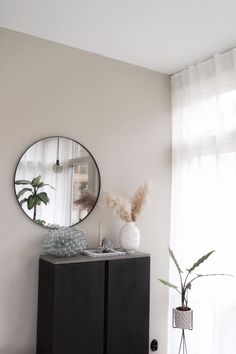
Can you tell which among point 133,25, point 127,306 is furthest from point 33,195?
point 133,25

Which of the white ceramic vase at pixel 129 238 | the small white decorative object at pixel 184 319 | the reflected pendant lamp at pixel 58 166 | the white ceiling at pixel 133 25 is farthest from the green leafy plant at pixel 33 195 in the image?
the small white decorative object at pixel 184 319

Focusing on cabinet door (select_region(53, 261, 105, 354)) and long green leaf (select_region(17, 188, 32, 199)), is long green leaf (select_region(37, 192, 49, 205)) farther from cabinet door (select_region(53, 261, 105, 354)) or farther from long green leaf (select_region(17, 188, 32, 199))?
cabinet door (select_region(53, 261, 105, 354))

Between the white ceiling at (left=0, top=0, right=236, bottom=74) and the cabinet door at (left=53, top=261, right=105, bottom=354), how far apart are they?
65.6 inches

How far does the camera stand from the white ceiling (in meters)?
2.22

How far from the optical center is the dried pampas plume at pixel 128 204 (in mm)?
2752

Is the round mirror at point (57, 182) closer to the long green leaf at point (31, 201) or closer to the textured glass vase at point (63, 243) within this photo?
the long green leaf at point (31, 201)

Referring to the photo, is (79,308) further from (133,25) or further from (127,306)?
(133,25)

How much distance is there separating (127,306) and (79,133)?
1.38 metres

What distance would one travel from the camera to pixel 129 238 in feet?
9.09

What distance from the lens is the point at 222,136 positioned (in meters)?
2.83

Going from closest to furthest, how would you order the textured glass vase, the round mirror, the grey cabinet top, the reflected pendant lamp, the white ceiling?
the white ceiling < the grey cabinet top < the textured glass vase < the round mirror < the reflected pendant lamp

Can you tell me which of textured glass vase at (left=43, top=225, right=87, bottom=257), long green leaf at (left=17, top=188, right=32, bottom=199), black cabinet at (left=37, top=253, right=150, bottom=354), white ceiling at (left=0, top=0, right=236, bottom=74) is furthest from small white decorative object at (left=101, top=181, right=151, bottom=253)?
white ceiling at (left=0, top=0, right=236, bottom=74)

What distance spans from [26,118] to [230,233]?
1.78 metres

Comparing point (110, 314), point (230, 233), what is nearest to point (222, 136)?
point (230, 233)
